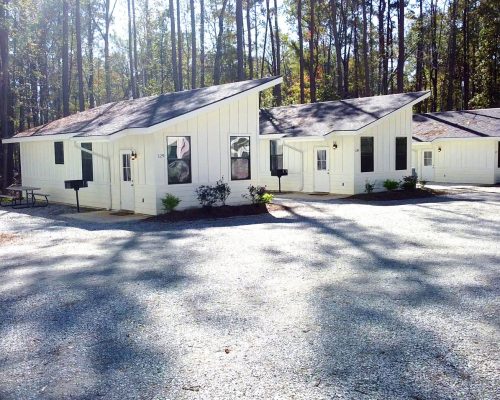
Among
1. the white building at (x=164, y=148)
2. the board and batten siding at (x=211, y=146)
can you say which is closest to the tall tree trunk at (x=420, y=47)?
the board and batten siding at (x=211, y=146)

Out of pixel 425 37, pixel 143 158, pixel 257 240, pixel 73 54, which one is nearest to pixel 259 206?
pixel 143 158

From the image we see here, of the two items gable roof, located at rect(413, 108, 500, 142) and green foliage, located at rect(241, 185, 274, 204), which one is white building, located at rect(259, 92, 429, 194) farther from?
gable roof, located at rect(413, 108, 500, 142)

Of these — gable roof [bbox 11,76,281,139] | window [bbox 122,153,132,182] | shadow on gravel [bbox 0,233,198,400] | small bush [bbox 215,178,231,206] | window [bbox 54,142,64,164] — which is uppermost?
gable roof [bbox 11,76,281,139]

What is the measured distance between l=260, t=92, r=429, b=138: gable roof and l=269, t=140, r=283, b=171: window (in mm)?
515

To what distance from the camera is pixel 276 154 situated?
69.1ft

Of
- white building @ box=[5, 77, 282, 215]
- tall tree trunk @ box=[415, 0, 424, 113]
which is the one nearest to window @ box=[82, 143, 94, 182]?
white building @ box=[5, 77, 282, 215]

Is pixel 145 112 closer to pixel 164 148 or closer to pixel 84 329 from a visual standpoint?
pixel 164 148

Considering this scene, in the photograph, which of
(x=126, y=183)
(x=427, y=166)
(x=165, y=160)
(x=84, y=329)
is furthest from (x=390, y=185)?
(x=84, y=329)

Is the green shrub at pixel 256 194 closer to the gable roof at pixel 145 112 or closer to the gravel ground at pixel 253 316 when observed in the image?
the gable roof at pixel 145 112

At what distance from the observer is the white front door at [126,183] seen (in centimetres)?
1462

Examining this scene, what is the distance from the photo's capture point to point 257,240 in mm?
9844

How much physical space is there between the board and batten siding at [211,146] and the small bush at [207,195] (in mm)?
154

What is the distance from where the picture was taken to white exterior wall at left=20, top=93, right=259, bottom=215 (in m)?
13.7

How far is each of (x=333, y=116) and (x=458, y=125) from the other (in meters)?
8.19
